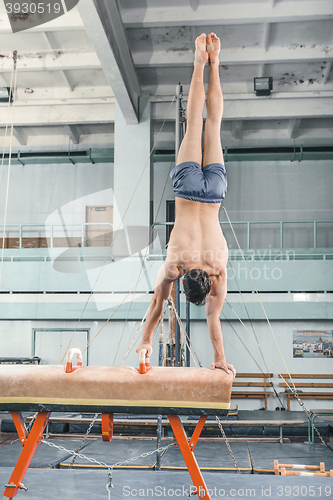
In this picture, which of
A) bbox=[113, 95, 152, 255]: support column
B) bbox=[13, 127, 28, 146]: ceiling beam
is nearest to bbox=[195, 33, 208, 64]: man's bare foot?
bbox=[113, 95, 152, 255]: support column

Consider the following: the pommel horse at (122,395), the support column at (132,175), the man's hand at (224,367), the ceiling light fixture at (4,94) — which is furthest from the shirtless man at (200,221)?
the ceiling light fixture at (4,94)

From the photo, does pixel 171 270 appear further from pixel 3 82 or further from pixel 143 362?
pixel 3 82

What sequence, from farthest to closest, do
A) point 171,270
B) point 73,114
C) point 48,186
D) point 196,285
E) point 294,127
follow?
point 48,186 → point 294,127 → point 73,114 → point 171,270 → point 196,285

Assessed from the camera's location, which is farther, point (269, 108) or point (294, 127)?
point (294, 127)

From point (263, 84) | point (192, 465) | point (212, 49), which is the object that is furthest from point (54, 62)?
point (192, 465)

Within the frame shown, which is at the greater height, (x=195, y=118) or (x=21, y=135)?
(x=21, y=135)

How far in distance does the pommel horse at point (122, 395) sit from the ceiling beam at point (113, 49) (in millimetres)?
4457

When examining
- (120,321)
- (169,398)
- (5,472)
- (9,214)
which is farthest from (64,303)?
(169,398)

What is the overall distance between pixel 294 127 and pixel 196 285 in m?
8.83

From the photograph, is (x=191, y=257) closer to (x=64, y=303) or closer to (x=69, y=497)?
(x=69, y=497)

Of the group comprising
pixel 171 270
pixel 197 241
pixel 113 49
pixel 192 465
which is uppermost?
pixel 113 49

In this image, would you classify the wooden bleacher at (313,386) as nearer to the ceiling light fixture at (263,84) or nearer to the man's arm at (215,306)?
the ceiling light fixture at (263,84)

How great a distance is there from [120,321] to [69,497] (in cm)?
571

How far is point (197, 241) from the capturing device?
294cm
